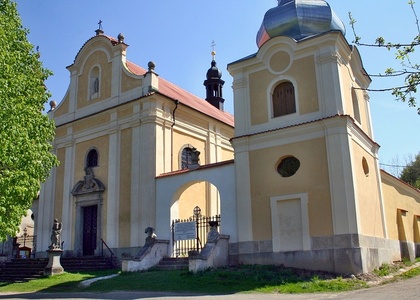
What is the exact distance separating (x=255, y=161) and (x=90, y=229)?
9.51m

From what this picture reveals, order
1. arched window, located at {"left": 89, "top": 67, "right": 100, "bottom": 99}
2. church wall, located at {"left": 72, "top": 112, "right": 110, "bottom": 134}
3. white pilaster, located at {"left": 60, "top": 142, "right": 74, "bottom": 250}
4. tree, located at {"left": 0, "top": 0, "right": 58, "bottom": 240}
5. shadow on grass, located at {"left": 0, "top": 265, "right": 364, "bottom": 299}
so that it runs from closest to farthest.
→ shadow on grass, located at {"left": 0, "top": 265, "right": 364, "bottom": 299} → tree, located at {"left": 0, "top": 0, "right": 58, "bottom": 240} → white pilaster, located at {"left": 60, "top": 142, "right": 74, "bottom": 250} → church wall, located at {"left": 72, "top": 112, "right": 110, "bottom": 134} → arched window, located at {"left": 89, "top": 67, "right": 100, "bottom": 99}

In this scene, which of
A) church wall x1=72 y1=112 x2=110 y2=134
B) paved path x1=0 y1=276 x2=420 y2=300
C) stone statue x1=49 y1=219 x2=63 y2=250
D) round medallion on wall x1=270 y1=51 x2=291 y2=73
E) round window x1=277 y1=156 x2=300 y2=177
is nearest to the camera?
paved path x1=0 y1=276 x2=420 y2=300

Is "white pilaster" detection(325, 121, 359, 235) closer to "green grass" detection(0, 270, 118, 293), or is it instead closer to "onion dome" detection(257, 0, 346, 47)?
"onion dome" detection(257, 0, 346, 47)

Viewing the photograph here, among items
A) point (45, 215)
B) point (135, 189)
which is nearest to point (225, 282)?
point (135, 189)

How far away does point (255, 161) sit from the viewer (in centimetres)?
1638

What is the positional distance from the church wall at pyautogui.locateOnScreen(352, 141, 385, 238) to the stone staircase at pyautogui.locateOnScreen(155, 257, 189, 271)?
6.25 metres

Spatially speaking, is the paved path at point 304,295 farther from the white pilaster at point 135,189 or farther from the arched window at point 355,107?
the arched window at point 355,107

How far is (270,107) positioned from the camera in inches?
663

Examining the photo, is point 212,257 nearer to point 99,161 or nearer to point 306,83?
point 306,83

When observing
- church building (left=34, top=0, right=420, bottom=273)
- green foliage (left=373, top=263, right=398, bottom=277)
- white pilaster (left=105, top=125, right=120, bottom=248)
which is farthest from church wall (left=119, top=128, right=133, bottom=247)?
green foliage (left=373, top=263, right=398, bottom=277)

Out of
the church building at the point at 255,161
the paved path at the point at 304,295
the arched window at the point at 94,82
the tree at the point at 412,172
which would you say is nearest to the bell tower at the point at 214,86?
the church building at the point at 255,161

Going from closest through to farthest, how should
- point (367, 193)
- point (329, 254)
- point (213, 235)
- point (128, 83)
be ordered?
point (329, 254) < point (213, 235) < point (367, 193) < point (128, 83)

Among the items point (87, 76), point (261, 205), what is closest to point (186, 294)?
point (261, 205)

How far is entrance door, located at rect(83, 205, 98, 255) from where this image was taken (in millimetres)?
21234
